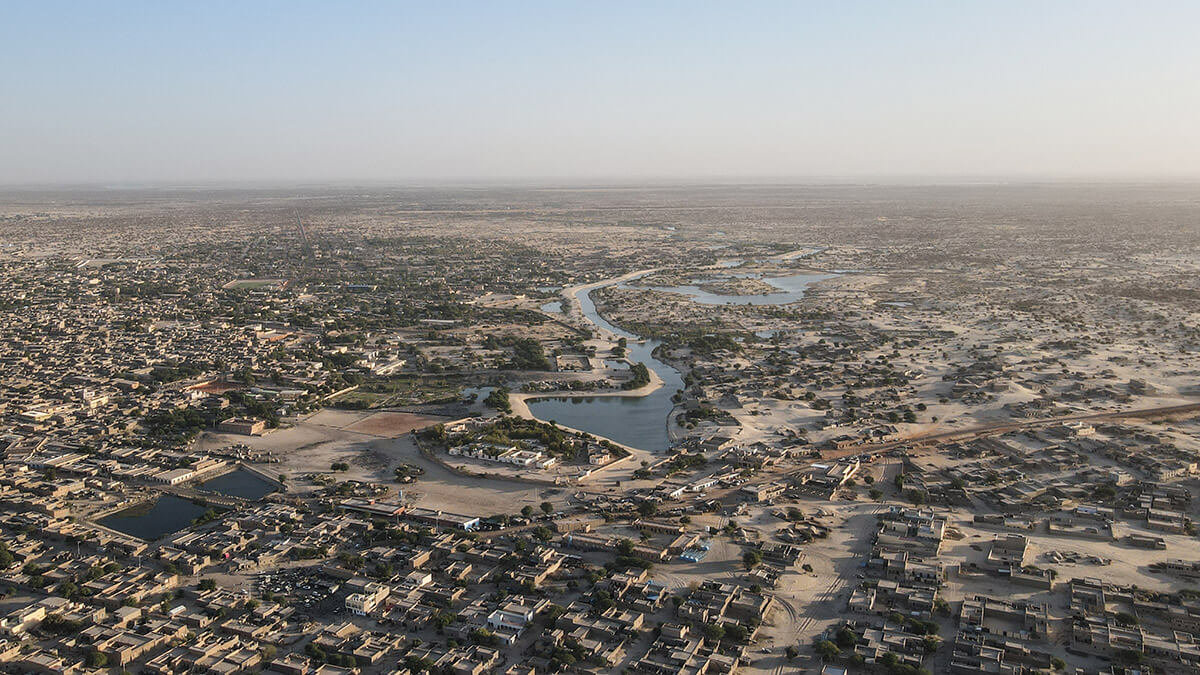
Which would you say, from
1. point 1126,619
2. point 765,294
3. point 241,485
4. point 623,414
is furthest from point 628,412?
point 765,294

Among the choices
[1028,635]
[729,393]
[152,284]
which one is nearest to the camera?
[1028,635]

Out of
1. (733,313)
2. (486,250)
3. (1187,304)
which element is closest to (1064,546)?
(733,313)

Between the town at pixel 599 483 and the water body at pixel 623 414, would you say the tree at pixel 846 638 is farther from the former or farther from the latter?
the water body at pixel 623 414

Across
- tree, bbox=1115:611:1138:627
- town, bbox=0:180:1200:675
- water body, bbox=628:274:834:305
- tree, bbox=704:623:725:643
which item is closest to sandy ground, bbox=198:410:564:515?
Answer: town, bbox=0:180:1200:675

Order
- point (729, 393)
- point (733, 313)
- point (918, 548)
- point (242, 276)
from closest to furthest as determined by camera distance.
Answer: point (918, 548) → point (729, 393) → point (733, 313) → point (242, 276)

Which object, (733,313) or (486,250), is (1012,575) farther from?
(486,250)

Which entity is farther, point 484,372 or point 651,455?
point 484,372

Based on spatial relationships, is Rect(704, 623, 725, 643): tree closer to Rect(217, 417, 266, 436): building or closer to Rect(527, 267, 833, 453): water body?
Rect(527, 267, 833, 453): water body

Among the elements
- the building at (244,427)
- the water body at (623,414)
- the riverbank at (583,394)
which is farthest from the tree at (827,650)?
the building at (244,427)
